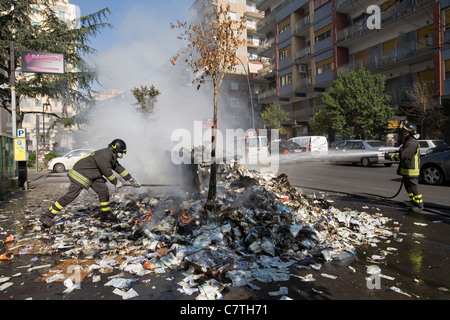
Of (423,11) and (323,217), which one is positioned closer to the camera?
(323,217)

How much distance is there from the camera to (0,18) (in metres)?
14.0

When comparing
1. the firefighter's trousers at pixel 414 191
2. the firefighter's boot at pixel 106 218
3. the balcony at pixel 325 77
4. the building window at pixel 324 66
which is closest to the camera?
the firefighter's boot at pixel 106 218

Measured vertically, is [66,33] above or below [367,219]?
above

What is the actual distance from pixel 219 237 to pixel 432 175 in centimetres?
768

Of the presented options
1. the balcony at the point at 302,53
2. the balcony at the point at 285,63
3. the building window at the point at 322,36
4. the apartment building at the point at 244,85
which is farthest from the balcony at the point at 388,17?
the apartment building at the point at 244,85

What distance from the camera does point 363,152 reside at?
51.6 ft

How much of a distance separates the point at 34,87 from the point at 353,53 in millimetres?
23976

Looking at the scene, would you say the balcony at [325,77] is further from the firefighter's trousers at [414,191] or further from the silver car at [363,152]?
the firefighter's trousers at [414,191]

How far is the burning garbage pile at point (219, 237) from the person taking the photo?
320 cm

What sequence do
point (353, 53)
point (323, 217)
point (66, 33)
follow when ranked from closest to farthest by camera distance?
point (323, 217)
point (66, 33)
point (353, 53)

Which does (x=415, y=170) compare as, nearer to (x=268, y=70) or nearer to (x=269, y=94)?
(x=269, y=94)

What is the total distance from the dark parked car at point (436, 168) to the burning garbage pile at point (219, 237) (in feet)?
15.0
